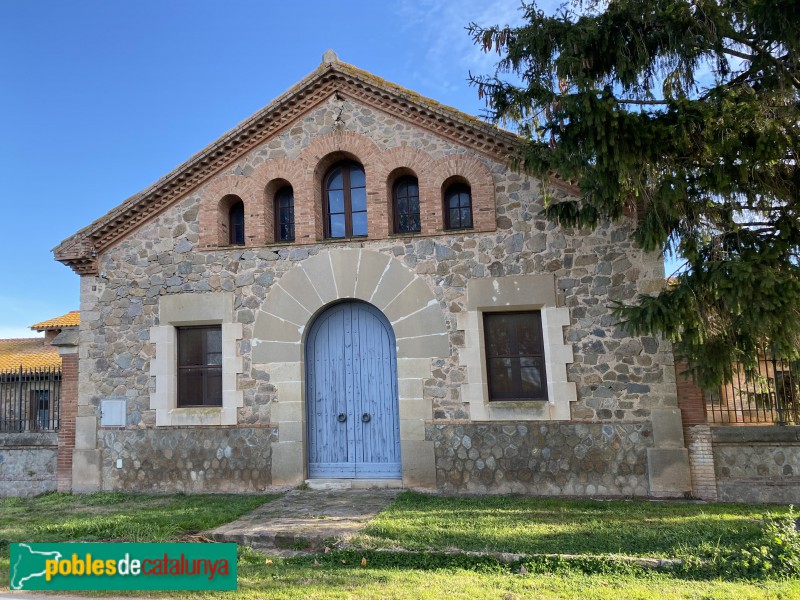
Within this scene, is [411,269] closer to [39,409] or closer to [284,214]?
[284,214]

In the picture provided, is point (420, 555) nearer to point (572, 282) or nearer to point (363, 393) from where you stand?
point (363, 393)

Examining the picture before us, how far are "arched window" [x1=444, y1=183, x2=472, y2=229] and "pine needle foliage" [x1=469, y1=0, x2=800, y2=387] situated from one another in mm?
2722

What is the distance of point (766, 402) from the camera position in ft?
25.5

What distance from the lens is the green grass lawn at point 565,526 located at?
5914 millimetres

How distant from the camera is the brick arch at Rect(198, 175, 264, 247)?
32.6 ft

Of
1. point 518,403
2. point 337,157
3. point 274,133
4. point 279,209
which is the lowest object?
point 518,403

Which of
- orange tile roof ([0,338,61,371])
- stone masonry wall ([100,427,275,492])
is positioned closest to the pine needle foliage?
stone masonry wall ([100,427,275,492])

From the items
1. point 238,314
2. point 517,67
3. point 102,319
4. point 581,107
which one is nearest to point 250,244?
point 238,314

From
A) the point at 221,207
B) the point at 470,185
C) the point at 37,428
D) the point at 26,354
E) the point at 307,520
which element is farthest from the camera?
the point at 26,354

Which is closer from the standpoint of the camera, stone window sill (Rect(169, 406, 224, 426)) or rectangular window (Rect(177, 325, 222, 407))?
stone window sill (Rect(169, 406, 224, 426))

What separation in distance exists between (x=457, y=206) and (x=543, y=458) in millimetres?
4092

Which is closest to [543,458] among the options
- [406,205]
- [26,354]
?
[406,205]

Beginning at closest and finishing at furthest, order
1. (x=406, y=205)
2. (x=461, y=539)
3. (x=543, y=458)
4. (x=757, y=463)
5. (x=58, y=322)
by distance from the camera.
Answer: (x=461, y=539), (x=757, y=463), (x=543, y=458), (x=406, y=205), (x=58, y=322)

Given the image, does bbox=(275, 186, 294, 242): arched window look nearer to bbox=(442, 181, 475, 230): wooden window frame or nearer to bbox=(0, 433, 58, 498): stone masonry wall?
bbox=(442, 181, 475, 230): wooden window frame
